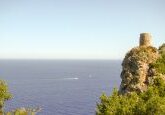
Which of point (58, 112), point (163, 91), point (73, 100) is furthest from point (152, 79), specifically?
point (73, 100)

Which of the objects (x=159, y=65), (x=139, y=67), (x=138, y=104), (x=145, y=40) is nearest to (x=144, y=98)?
(x=138, y=104)

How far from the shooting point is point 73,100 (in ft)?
552

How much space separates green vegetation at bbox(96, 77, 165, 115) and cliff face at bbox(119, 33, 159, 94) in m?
5.51

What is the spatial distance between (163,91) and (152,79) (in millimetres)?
6622

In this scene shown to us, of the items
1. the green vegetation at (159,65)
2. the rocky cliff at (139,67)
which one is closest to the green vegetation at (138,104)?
the rocky cliff at (139,67)

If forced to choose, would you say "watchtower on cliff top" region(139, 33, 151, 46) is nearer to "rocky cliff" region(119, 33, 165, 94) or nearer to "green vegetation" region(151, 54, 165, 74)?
"rocky cliff" region(119, 33, 165, 94)

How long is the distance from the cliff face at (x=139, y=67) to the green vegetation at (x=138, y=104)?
551 centimetres

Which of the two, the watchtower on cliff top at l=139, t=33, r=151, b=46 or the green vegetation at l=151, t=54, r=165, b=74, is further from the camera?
the watchtower on cliff top at l=139, t=33, r=151, b=46

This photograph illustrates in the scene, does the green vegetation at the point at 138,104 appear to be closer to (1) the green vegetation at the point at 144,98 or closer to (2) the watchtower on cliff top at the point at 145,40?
(1) the green vegetation at the point at 144,98

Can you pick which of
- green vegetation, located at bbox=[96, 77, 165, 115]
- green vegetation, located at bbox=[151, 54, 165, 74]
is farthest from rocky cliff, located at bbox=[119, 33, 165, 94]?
green vegetation, located at bbox=[96, 77, 165, 115]

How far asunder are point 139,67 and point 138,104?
14.1 metres

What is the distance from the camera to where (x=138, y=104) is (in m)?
39.8

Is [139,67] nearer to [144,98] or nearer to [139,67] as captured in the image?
[139,67]

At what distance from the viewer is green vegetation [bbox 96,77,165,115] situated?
1501 inches
